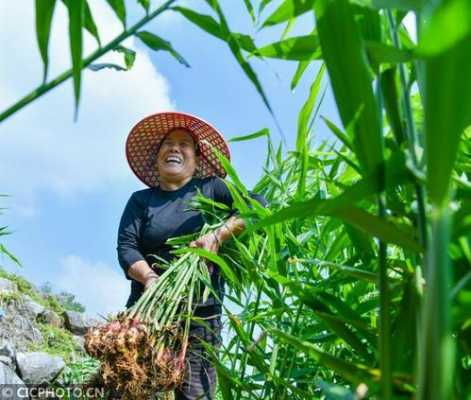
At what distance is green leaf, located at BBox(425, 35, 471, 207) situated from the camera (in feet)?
0.55

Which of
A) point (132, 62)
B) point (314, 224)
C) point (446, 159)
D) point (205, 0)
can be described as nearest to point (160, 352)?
point (314, 224)

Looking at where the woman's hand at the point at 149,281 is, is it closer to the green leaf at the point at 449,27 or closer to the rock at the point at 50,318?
the green leaf at the point at 449,27

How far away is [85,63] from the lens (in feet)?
1.05

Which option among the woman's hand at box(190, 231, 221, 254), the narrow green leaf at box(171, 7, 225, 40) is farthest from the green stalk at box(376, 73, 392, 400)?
the woman's hand at box(190, 231, 221, 254)

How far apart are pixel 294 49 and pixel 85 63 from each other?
102 millimetres

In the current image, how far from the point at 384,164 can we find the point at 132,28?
0.16 m

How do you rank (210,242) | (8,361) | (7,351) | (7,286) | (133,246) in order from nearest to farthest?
1. (210,242)
2. (133,246)
3. (8,361)
4. (7,351)
5. (7,286)

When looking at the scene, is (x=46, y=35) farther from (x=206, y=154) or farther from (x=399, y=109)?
(x=206, y=154)

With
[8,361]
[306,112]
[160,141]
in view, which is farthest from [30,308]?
[306,112]

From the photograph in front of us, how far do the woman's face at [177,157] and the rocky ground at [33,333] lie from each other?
2.34 metres

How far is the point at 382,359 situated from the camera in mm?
228

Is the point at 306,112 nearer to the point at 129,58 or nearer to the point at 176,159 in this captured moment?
the point at 129,58

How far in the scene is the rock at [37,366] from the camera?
4.15 metres

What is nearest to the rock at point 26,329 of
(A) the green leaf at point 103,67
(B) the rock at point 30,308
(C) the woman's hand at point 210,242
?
(B) the rock at point 30,308
